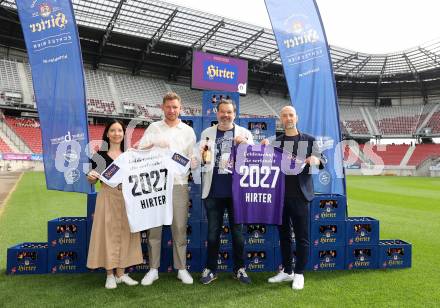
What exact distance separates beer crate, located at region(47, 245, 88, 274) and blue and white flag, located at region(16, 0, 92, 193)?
1.96 m

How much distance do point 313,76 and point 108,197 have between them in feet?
12.6

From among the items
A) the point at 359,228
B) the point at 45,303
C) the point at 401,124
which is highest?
the point at 401,124

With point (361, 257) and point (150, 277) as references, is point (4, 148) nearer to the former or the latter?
point (150, 277)

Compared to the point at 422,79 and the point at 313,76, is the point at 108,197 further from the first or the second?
the point at 422,79

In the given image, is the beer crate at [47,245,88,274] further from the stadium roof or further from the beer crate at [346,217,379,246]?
the stadium roof

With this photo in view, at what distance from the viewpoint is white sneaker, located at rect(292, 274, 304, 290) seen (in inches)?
143

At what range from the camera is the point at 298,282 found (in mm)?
3656

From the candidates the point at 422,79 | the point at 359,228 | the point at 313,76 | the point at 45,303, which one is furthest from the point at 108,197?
the point at 422,79

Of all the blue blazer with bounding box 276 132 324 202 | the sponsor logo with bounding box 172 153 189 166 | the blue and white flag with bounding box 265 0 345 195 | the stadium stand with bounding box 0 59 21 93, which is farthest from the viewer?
the stadium stand with bounding box 0 59 21 93

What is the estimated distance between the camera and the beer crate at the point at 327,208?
4312 mm

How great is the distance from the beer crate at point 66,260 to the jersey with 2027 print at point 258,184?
1.97m

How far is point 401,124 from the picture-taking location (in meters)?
45.3

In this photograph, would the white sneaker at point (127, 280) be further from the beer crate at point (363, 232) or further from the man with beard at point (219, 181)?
the beer crate at point (363, 232)

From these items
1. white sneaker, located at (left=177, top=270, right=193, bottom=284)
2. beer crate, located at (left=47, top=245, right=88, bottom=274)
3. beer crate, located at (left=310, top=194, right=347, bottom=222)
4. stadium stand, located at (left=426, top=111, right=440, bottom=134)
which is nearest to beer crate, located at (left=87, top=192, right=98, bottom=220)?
beer crate, located at (left=47, top=245, right=88, bottom=274)
